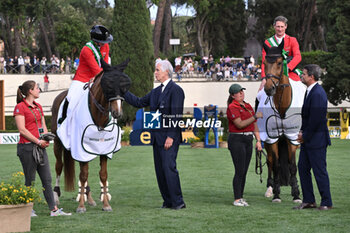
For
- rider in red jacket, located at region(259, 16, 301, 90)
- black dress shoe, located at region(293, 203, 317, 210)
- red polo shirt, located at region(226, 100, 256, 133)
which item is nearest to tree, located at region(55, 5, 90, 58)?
rider in red jacket, located at region(259, 16, 301, 90)

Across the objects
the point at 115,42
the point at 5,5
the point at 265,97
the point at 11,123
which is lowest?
the point at 11,123

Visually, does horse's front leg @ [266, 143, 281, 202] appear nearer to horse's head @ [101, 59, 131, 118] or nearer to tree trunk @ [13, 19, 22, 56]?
horse's head @ [101, 59, 131, 118]

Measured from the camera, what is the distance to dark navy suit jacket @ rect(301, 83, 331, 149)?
9666mm

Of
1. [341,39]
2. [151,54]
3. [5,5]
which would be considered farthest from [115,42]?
[5,5]

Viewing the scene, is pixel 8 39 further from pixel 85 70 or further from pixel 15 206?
pixel 15 206

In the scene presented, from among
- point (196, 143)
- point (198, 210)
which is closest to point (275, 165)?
point (198, 210)

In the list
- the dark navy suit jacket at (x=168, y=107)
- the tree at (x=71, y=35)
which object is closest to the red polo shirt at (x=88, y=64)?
the dark navy suit jacket at (x=168, y=107)

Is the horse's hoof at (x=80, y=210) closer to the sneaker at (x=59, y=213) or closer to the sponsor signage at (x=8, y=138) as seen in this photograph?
the sneaker at (x=59, y=213)

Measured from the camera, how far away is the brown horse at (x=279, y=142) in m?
10.1

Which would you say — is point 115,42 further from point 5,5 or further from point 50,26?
point 50,26

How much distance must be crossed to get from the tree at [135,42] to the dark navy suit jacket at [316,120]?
26.5m

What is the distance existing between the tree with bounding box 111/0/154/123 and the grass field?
65.2 ft

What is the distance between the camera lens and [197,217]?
9.00 metres

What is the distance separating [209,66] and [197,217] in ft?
139
